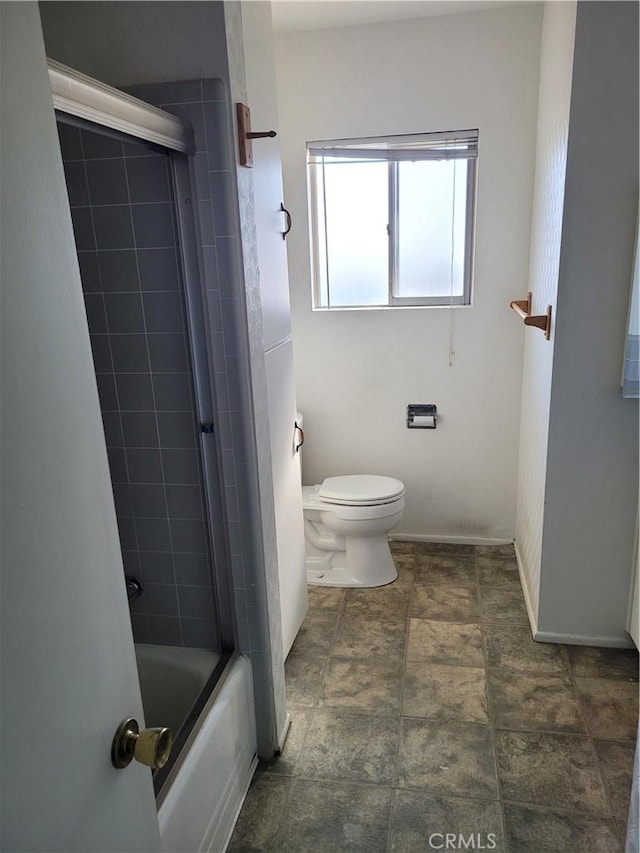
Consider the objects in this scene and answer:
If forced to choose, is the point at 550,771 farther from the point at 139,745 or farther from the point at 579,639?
the point at 139,745

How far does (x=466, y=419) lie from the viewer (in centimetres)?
302

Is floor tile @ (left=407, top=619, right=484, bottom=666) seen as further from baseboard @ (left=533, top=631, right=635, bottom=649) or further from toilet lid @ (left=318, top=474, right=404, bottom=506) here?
toilet lid @ (left=318, top=474, right=404, bottom=506)

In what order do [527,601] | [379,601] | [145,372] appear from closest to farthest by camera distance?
1. [145,372]
2. [527,601]
3. [379,601]

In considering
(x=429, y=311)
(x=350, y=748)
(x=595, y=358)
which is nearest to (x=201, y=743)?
(x=350, y=748)

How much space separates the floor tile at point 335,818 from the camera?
1569mm

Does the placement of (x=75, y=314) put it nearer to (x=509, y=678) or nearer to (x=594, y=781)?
(x=594, y=781)

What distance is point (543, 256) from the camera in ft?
7.77

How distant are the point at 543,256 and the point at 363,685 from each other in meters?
1.77

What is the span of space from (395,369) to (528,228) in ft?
2.92

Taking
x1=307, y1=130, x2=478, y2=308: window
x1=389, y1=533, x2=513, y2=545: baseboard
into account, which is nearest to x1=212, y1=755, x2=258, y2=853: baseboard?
x1=389, y1=533, x2=513, y2=545: baseboard

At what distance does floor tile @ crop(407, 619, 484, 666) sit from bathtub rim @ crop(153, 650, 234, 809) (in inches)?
34.0

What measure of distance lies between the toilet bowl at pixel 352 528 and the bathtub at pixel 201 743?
1.07 m

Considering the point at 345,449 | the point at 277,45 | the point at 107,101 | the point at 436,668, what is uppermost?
the point at 277,45

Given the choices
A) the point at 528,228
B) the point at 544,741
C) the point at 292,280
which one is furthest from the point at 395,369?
the point at 544,741
